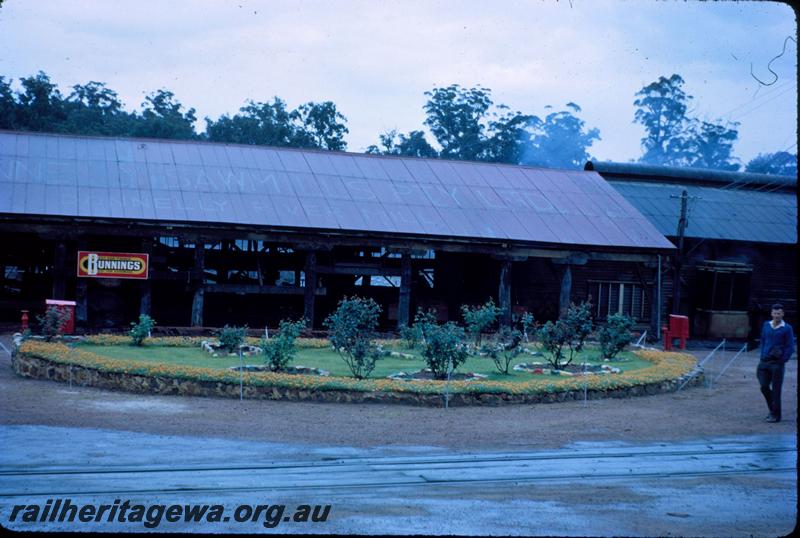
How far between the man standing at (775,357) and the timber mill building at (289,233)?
44.4 ft

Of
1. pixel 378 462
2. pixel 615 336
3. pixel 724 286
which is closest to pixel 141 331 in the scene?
pixel 615 336

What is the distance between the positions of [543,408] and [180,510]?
8811 millimetres

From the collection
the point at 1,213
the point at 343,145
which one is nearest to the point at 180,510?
the point at 1,213

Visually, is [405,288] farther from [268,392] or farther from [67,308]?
[268,392]

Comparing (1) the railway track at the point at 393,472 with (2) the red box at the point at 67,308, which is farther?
(2) the red box at the point at 67,308

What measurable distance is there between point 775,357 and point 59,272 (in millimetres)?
18436

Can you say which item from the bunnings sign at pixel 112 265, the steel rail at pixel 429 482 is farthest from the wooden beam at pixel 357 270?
the steel rail at pixel 429 482

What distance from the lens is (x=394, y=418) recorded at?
13.6 meters

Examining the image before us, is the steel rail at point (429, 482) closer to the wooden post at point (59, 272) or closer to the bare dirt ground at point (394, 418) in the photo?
the bare dirt ground at point (394, 418)

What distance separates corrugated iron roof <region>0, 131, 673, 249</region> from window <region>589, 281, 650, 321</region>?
8.85 feet

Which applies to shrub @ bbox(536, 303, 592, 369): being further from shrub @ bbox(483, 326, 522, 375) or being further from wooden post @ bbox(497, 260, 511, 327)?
wooden post @ bbox(497, 260, 511, 327)

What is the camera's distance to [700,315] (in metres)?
32.4

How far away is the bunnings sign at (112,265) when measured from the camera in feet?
79.9

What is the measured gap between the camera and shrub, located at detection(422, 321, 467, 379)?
16.7 m
